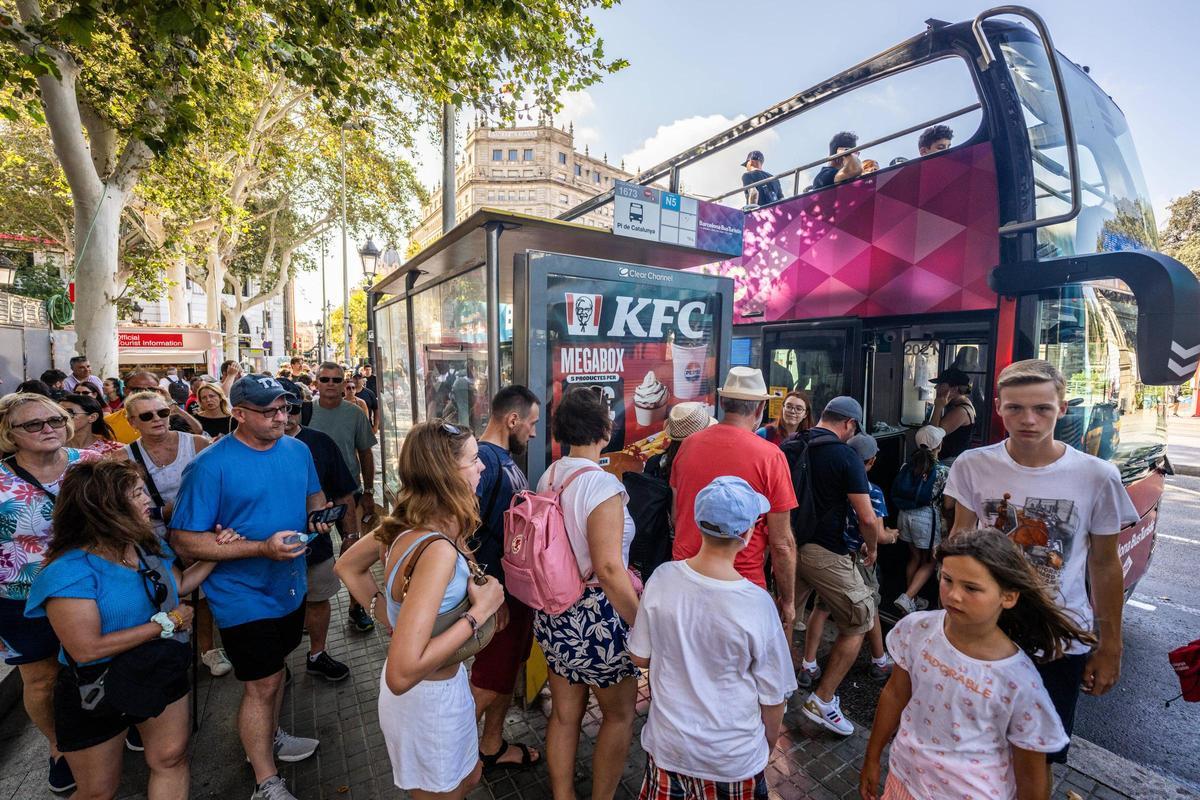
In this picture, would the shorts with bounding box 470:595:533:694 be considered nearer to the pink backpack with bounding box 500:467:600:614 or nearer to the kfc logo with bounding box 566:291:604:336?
the pink backpack with bounding box 500:467:600:614

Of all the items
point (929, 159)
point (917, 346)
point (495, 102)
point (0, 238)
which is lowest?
point (917, 346)

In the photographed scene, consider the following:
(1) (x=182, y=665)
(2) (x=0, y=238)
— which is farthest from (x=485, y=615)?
(2) (x=0, y=238)

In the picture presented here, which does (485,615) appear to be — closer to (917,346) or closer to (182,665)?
(182,665)

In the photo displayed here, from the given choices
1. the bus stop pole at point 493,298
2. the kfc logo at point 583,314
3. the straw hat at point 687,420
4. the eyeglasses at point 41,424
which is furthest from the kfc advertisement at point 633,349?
the eyeglasses at point 41,424

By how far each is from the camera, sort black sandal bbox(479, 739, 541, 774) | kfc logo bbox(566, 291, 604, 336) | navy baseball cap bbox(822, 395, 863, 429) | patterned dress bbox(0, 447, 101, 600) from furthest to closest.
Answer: kfc logo bbox(566, 291, 604, 336) → navy baseball cap bbox(822, 395, 863, 429) → black sandal bbox(479, 739, 541, 774) → patterned dress bbox(0, 447, 101, 600)

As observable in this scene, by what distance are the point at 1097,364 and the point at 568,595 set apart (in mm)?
4073

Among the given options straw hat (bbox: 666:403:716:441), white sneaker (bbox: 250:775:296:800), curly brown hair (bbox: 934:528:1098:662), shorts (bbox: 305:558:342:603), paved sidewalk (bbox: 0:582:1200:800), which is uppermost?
straw hat (bbox: 666:403:716:441)

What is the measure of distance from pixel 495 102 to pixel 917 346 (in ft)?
17.1

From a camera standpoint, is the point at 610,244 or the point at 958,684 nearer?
the point at 958,684

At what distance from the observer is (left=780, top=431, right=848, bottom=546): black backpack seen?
10.6ft

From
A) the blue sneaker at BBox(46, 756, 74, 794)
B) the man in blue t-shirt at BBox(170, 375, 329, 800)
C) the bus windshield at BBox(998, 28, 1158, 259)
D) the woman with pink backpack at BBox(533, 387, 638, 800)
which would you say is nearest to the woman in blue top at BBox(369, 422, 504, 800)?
the woman with pink backpack at BBox(533, 387, 638, 800)

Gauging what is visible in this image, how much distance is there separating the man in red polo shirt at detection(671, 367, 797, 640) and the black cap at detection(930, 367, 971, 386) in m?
2.38

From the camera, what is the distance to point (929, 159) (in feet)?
14.3

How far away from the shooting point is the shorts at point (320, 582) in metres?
3.71
